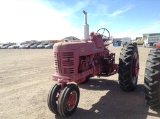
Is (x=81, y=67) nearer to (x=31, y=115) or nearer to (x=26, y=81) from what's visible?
(x=31, y=115)

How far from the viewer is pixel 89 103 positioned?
555 cm

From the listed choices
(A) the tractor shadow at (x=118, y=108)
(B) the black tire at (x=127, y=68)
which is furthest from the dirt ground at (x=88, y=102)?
(B) the black tire at (x=127, y=68)

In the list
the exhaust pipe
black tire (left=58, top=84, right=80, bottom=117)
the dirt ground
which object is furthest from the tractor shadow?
the exhaust pipe

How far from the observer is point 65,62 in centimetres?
482

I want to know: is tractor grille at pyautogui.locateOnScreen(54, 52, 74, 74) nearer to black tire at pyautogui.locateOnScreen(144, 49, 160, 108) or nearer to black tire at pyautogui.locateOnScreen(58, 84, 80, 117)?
black tire at pyautogui.locateOnScreen(58, 84, 80, 117)

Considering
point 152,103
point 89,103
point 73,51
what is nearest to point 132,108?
point 152,103

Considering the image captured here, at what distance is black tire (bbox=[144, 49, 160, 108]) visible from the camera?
4426 millimetres

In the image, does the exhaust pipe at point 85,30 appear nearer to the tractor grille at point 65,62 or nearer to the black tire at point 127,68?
the tractor grille at point 65,62

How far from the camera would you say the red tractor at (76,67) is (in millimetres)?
4621

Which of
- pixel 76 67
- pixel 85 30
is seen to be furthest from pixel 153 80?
pixel 85 30

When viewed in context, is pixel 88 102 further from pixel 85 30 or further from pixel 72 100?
pixel 85 30

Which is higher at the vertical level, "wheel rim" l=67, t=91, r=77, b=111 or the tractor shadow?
"wheel rim" l=67, t=91, r=77, b=111

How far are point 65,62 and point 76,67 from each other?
0.33 meters

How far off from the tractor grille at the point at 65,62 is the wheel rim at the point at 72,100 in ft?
1.83
